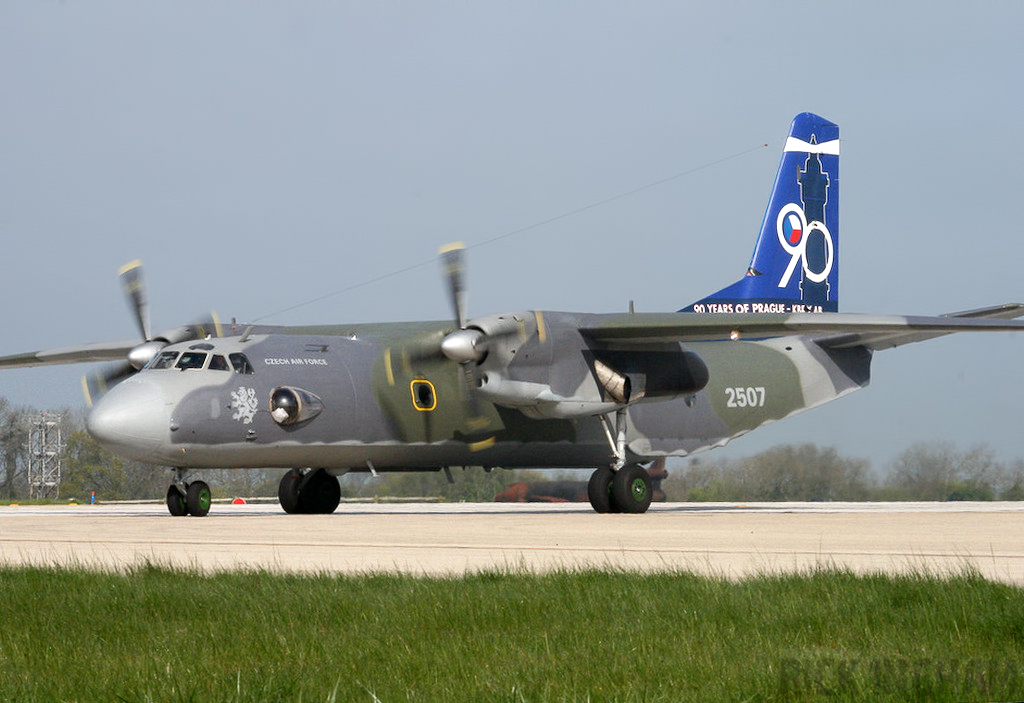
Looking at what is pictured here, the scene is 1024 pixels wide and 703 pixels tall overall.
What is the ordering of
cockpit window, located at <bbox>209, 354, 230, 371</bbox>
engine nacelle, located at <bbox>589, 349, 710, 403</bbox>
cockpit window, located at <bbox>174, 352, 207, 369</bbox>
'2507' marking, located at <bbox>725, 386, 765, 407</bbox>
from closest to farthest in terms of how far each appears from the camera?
Answer: 1. cockpit window, located at <bbox>174, 352, 207, 369</bbox>
2. cockpit window, located at <bbox>209, 354, 230, 371</bbox>
3. engine nacelle, located at <bbox>589, 349, 710, 403</bbox>
4. '2507' marking, located at <bbox>725, 386, 765, 407</bbox>

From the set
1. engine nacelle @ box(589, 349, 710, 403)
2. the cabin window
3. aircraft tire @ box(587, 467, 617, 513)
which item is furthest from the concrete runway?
engine nacelle @ box(589, 349, 710, 403)

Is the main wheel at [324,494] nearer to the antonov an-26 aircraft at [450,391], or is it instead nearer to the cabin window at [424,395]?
the antonov an-26 aircraft at [450,391]

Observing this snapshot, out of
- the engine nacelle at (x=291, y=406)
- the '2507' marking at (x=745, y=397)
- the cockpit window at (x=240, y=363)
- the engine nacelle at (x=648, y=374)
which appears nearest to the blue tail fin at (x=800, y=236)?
the '2507' marking at (x=745, y=397)

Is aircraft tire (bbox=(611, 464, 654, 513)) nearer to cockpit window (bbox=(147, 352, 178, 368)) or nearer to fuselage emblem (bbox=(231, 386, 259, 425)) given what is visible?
fuselage emblem (bbox=(231, 386, 259, 425))

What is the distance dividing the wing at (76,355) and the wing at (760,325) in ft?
34.1

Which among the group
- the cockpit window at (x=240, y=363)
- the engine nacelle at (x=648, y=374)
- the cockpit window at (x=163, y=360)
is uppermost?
the cockpit window at (x=163, y=360)

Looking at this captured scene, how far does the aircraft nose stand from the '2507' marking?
42.1 ft

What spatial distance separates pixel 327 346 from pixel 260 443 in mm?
2772

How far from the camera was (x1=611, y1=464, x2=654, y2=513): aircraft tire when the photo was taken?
945 inches

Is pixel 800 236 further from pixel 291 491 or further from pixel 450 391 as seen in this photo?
pixel 291 491

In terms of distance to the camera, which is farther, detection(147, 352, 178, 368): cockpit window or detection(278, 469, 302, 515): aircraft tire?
detection(278, 469, 302, 515): aircraft tire

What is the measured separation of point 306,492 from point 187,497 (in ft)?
11.5

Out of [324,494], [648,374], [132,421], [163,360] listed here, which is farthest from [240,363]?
[648,374]

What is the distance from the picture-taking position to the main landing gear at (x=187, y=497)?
22766 millimetres
